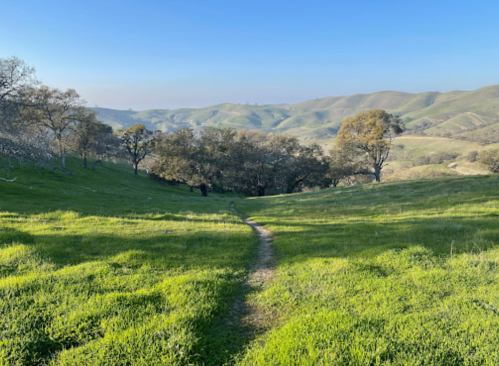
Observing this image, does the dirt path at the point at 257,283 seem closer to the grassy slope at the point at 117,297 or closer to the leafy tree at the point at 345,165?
the grassy slope at the point at 117,297

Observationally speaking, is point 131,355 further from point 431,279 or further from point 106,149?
point 106,149

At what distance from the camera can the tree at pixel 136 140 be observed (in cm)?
7947

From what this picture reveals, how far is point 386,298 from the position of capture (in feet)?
21.2

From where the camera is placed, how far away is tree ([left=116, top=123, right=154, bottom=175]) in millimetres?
79469

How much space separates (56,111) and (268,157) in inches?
1954

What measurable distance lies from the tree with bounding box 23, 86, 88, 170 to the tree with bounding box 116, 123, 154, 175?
66.0ft

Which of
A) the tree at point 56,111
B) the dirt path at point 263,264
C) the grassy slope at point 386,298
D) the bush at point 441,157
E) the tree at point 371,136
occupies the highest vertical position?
the tree at point 56,111

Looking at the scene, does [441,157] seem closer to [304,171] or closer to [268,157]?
[304,171]

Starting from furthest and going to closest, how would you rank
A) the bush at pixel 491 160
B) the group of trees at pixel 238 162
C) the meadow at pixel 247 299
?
the bush at pixel 491 160 < the group of trees at pixel 238 162 < the meadow at pixel 247 299

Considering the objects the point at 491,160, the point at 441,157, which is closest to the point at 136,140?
the point at 491,160

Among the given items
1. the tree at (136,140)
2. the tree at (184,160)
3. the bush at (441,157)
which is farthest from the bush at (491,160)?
the bush at (441,157)

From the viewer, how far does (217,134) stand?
67.2 metres

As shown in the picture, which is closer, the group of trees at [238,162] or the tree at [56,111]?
the tree at [56,111]

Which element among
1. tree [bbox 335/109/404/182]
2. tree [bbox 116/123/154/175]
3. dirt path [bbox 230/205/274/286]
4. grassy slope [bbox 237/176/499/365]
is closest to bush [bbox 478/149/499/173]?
tree [bbox 335/109/404/182]
